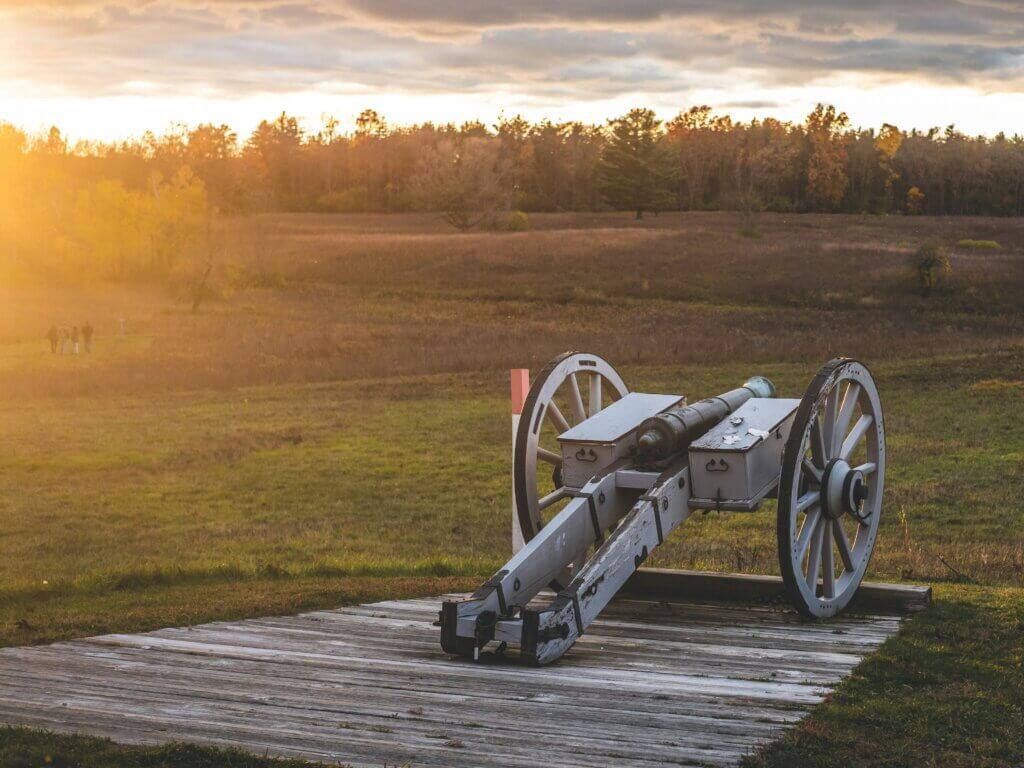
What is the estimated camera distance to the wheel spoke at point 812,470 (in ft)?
23.8

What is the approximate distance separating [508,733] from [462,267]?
5957cm

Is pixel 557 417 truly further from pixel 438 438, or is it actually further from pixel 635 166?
pixel 635 166

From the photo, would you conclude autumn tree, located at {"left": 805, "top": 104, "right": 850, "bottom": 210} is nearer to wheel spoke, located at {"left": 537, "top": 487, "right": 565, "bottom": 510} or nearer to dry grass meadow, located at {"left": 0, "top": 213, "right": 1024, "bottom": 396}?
dry grass meadow, located at {"left": 0, "top": 213, "right": 1024, "bottom": 396}

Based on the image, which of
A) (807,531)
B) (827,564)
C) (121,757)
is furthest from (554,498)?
(121,757)

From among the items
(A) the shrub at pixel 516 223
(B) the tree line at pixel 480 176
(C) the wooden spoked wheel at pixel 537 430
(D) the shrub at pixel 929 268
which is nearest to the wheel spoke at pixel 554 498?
(C) the wooden spoked wheel at pixel 537 430

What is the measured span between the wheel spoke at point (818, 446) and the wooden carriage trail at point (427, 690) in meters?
0.93

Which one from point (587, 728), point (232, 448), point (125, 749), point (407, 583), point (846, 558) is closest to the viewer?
point (125, 749)

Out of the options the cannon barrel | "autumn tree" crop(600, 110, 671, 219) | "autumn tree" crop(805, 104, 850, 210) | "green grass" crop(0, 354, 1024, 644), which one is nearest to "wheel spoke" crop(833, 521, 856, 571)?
the cannon barrel

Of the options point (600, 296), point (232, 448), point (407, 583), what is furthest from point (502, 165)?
point (407, 583)

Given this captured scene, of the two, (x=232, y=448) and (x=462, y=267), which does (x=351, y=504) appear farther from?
(x=462, y=267)

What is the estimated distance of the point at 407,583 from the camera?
8.57 meters

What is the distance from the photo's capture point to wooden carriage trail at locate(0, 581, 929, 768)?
4617mm

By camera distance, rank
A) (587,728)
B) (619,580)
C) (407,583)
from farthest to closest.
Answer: (407,583) → (619,580) → (587,728)

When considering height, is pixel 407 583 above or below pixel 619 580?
below
